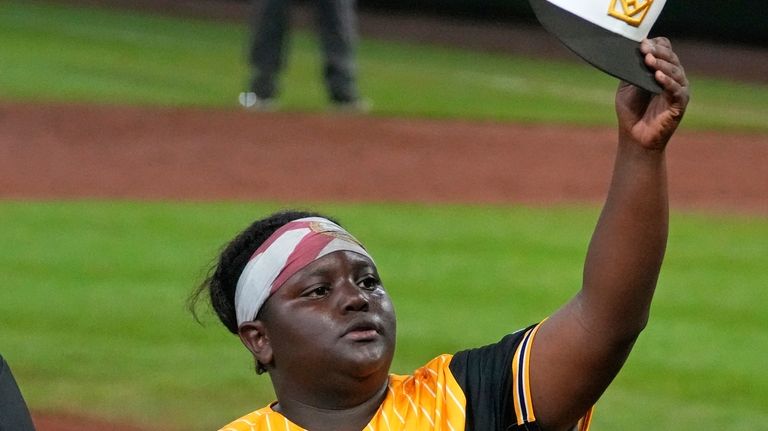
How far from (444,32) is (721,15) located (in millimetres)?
3437

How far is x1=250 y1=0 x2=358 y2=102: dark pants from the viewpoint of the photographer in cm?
1229

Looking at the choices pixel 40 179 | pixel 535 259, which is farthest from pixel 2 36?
pixel 535 259

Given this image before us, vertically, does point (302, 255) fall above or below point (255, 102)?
above

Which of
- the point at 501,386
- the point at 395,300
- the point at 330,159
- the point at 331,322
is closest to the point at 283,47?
the point at 330,159

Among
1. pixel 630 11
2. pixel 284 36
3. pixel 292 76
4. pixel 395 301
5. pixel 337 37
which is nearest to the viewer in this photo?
pixel 630 11

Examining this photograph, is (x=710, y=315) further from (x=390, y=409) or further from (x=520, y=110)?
(x=520, y=110)

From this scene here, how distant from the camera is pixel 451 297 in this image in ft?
24.1

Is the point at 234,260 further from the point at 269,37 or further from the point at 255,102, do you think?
the point at 255,102

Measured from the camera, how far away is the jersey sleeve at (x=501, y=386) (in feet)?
9.15

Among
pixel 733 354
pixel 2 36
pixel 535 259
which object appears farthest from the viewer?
pixel 2 36

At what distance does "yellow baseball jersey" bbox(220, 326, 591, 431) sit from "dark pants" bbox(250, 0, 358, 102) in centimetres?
939

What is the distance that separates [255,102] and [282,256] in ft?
32.7

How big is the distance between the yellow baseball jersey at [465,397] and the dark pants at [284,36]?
9.39 meters

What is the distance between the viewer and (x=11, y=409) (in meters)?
2.77
